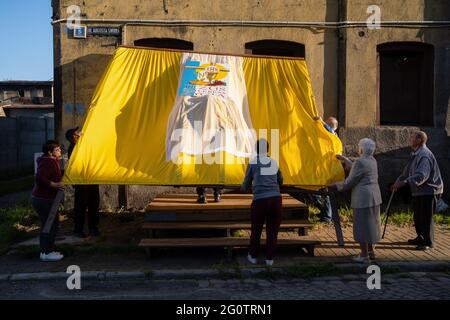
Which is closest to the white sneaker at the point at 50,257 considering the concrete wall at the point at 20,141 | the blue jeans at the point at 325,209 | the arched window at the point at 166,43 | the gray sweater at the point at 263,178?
the gray sweater at the point at 263,178

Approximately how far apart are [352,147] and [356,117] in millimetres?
652

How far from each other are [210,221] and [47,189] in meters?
2.54

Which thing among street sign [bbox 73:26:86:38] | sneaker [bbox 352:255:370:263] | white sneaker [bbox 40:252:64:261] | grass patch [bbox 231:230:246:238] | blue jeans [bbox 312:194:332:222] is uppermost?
street sign [bbox 73:26:86:38]

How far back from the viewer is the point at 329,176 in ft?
24.7

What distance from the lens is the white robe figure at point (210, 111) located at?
Answer: 24.5 ft

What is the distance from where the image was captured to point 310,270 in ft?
22.9

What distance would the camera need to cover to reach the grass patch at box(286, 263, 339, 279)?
691cm

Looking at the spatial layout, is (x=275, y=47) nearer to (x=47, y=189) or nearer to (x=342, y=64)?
(x=342, y=64)

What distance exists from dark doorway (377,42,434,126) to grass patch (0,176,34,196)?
10132 mm

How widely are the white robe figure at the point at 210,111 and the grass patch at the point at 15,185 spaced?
28.1 ft

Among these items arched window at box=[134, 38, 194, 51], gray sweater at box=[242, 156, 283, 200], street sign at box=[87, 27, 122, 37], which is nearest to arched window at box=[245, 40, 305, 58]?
arched window at box=[134, 38, 194, 51]

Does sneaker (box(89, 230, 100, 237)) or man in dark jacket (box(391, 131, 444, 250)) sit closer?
man in dark jacket (box(391, 131, 444, 250))

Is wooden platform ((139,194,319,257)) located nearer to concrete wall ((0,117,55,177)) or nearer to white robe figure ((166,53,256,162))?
white robe figure ((166,53,256,162))
